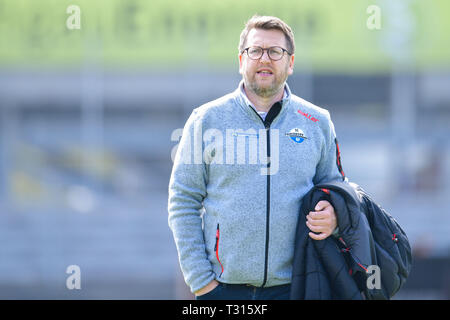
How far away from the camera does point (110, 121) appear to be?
12.8m

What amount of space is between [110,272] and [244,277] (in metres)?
8.01

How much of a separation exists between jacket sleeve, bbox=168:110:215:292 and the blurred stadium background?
22.5 feet

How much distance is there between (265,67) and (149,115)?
1022 cm

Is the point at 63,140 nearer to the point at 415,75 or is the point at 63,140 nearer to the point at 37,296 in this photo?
the point at 37,296

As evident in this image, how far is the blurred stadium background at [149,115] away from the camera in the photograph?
10.4 m

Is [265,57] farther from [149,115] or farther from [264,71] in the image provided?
[149,115]

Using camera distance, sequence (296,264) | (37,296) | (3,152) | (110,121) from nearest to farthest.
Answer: (296,264)
(37,296)
(3,152)
(110,121)

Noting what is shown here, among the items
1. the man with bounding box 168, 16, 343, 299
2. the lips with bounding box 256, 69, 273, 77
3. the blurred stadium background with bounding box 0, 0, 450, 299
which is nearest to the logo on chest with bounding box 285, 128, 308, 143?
the man with bounding box 168, 16, 343, 299
